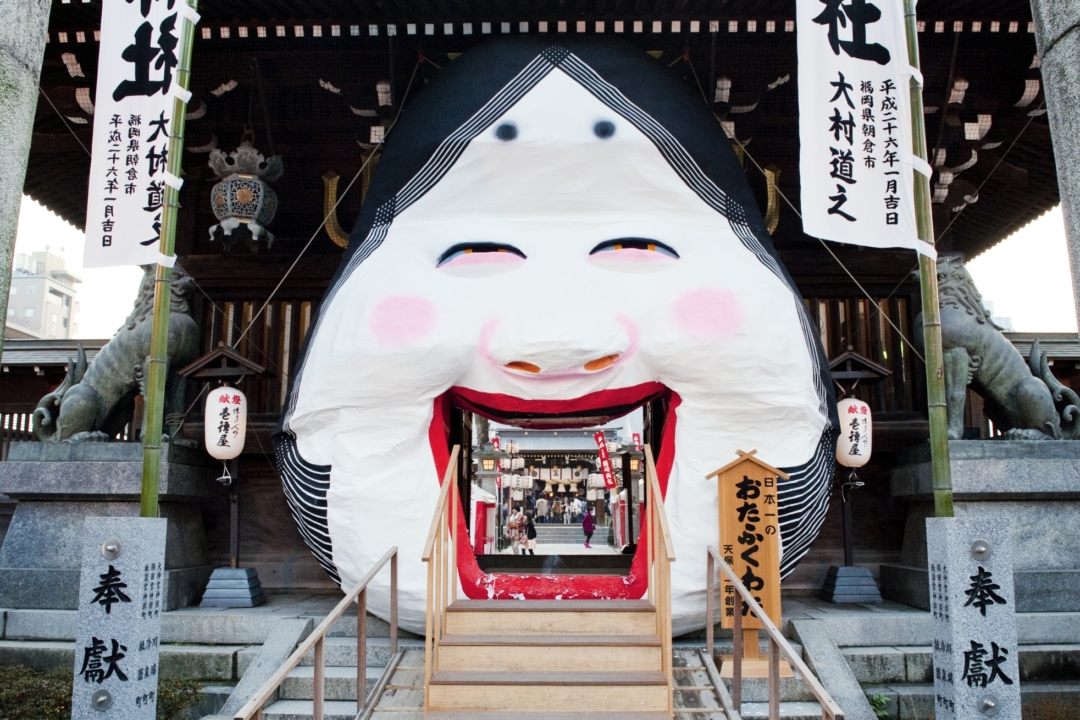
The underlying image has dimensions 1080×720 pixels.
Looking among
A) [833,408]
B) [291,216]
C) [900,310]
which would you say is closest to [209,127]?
[291,216]

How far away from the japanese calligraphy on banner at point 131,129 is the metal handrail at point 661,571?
11.4 ft

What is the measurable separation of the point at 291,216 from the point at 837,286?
5744 mm

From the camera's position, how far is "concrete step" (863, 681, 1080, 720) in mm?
5258

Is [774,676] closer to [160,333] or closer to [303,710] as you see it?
[303,710]

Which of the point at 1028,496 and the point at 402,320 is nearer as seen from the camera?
the point at 402,320

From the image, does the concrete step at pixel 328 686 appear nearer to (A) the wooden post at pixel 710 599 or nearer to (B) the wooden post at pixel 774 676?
(A) the wooden post at pixel 710 599

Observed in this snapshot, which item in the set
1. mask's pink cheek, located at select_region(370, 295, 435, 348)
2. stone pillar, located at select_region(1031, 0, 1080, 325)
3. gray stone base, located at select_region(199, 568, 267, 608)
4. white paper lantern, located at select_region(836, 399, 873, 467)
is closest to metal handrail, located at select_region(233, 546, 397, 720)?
mask's pink cheek, located at select_region(370, 295, 435, 348)

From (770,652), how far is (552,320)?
2.34 m

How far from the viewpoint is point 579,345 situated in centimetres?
518

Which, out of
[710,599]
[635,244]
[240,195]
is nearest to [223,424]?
[240,195]

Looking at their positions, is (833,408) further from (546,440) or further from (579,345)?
(546,440)

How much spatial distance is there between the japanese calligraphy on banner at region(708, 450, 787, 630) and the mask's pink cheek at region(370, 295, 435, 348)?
210cm

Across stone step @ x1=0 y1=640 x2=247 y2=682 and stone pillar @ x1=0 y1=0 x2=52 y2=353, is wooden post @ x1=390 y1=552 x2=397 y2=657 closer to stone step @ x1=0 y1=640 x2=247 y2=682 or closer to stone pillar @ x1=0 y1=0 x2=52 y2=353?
stone step @ x1=0 y1=640 x2=247 y2=682

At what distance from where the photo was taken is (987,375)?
23.0 ft
